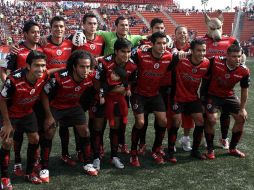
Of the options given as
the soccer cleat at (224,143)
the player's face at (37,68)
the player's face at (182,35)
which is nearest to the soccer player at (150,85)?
the player's face at (182,35)

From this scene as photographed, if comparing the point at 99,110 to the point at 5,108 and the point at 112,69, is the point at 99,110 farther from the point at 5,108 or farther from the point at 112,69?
the point at 5,108

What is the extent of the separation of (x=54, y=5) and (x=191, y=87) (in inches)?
1450

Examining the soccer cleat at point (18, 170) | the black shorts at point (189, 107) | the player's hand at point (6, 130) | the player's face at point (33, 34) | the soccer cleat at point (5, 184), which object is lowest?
the soccer cleat at point (18, 170)

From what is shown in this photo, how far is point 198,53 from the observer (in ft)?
18.9

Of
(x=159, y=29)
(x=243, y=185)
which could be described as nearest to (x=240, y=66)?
(x=159, y=29)

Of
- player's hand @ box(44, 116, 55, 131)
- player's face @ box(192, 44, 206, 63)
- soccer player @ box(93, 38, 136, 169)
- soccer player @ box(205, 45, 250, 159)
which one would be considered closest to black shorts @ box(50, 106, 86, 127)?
player's hand @ box(44, 116, 55, 131)

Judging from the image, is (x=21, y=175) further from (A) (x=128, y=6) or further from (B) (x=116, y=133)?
(A) (x=128, y=6)

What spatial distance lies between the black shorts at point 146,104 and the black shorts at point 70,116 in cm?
83

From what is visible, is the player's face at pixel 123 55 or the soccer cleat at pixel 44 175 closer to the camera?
the soccer cleat at pixel 44 175

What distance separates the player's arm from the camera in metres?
4.62

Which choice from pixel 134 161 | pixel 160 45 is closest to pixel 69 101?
pixel 134 161

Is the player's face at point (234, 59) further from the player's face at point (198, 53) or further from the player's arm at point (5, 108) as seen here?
the player's arm at point (5, 108)

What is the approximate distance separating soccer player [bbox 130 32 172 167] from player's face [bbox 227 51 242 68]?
92cm

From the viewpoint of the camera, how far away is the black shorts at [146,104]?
5766 millimetres
